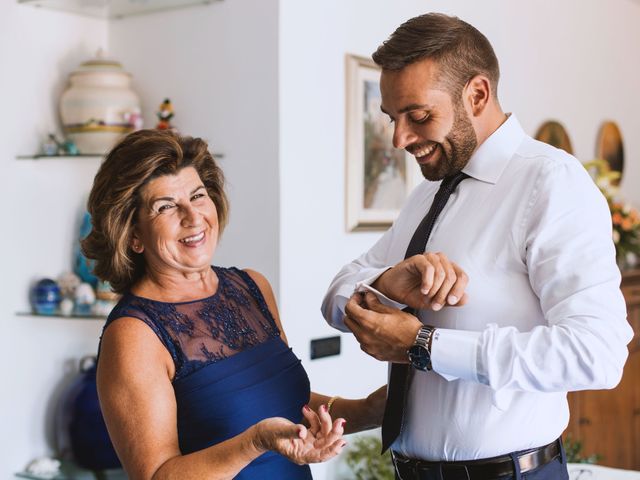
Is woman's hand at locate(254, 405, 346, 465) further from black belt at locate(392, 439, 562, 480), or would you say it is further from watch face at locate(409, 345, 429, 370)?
black belt at locate(392, 439, 562, 480)

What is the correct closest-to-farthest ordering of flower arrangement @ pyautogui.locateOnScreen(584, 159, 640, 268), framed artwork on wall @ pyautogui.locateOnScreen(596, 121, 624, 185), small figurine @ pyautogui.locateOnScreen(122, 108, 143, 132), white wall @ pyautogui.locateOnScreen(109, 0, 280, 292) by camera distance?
white wall @ pyautogui.locateOnScreen(109, 0, 280, 292) < small figurine @ pyautogui.locateOnScreen(122, 108, 143, 132) < flower arrangement @ pyautogui.locateOnScreen(584, 159, 640, 268) < framed artwork on wall @ pyautogui.locateOnScreen(596, 121, 624, 185)

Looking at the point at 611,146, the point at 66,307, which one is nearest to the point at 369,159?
the point at 66,307

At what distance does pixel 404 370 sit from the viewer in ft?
6.09

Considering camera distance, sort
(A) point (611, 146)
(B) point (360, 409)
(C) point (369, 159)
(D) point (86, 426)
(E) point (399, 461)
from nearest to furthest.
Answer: (E) point (399, 461), (B) point (360, 409), (D) point (86, 426), (C) point (369, 159), (A) point (611, 146)

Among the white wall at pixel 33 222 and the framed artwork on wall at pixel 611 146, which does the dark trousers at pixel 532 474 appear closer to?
the white wall at pixel 33 222

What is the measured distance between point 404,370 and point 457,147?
480 millimetres

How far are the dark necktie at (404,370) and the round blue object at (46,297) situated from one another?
1.77 m

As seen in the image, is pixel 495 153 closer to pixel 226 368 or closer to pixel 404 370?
pixel 404 370

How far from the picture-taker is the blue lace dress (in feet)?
5.98

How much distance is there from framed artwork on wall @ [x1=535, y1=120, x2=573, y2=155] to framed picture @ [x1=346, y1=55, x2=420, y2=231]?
4.19 feet

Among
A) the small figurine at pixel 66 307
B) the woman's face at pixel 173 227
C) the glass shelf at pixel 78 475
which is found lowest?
the glass shelf at pixel 78 475

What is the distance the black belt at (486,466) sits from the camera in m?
1.73

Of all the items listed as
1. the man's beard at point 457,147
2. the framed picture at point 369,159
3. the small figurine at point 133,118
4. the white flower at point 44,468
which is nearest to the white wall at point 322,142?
the framed picture at point 369,159

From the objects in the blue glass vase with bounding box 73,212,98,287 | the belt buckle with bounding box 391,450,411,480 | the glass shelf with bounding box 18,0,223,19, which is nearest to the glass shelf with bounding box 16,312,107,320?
the blue glass vase with bounding box 73,212,98,287
